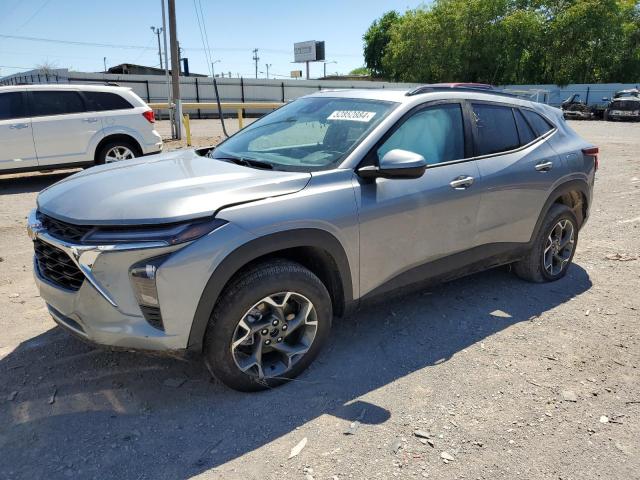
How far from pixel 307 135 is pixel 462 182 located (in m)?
1.17

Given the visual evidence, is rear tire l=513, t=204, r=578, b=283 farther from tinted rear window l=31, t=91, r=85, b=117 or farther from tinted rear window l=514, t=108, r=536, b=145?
tinted rear window l=31, t=91, r=85, b=117

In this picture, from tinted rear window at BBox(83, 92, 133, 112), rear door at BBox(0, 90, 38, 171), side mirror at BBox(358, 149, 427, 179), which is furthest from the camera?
tinted rear window at BBox(83, 92, 133, 112)

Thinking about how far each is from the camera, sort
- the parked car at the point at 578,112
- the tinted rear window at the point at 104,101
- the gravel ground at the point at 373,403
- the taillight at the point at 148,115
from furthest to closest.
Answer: the parked car at the point at 578,112, the taillight at the point at 148,115, the tinted rear window at the point at 104,101, the gravel ground at the point at 373,403

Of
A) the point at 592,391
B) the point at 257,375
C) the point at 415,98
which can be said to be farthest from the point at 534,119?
the point at 257,375

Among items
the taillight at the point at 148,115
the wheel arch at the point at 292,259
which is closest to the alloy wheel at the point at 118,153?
the taillight at the point at 148,115

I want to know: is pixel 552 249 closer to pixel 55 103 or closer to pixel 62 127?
pixel 62 127

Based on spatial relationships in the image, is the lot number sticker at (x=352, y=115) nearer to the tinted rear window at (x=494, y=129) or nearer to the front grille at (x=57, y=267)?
the tinted rear window at (x=494, y=129)

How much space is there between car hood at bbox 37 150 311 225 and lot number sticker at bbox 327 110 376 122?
0.72 metres

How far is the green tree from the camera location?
206 ft

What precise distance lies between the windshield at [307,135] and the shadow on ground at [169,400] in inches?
51.6

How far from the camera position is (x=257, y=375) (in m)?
2.89

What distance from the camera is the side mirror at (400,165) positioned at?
297 cm

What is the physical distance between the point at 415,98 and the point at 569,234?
87.1 inches

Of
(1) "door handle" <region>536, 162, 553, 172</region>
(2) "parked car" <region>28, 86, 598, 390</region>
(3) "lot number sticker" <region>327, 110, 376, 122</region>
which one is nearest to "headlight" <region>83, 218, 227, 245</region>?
(2) "parked car" <region>28, 86, 598, 390</region>
